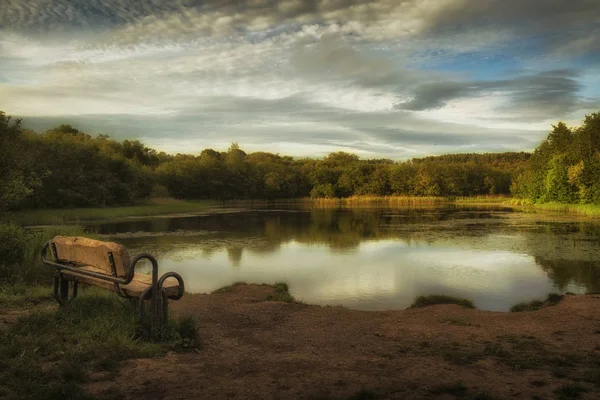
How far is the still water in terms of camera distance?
473 inches

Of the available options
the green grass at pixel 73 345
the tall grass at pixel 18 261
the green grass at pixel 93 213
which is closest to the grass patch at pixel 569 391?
the green grass at pixel 73 345

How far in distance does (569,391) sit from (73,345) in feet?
15.7

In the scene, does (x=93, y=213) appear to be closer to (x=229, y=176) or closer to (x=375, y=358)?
(x=375, y=358)

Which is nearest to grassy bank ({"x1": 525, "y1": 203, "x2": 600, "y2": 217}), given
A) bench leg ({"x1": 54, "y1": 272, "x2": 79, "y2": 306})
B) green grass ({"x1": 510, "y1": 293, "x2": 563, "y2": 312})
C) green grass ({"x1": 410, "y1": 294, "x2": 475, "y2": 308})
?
green grass ({"x1": 510, "y1": 293, "x2": 563, "y2": 312})

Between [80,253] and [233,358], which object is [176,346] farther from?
[80,253]

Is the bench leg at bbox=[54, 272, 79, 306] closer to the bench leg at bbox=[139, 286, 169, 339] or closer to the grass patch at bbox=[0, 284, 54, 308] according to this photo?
the grass patch at bbox=[0, 284, 54, 308]

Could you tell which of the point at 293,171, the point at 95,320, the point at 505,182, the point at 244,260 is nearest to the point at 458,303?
the point at 95,320

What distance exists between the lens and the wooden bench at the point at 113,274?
210 inches

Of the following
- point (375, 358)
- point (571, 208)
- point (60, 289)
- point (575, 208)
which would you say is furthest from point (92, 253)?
point (571, 208)

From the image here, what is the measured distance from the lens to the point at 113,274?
5.55 m

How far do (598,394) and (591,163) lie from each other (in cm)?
4992

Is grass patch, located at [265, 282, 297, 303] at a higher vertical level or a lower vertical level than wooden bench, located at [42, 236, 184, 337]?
lower

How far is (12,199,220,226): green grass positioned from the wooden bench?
1918 centimetres

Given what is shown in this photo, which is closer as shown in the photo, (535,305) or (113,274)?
(113,274)
